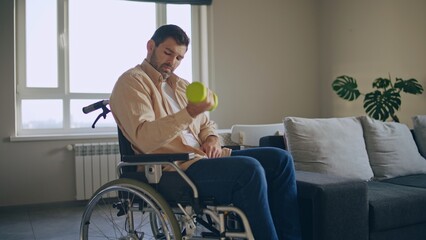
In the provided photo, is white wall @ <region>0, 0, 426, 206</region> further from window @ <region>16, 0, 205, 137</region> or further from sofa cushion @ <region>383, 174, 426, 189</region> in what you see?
sofa cushion @ <region>383, 174, 426, 189</region>

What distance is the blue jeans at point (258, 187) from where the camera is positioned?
1.21 metres

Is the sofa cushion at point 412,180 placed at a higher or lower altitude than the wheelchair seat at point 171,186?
lower

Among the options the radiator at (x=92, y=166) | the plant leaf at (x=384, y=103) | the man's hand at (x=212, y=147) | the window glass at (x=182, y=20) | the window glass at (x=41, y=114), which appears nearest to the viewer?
the man's hand at (x=212, y=147)

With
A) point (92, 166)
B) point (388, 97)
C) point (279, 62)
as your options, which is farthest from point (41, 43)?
point (388, 97)

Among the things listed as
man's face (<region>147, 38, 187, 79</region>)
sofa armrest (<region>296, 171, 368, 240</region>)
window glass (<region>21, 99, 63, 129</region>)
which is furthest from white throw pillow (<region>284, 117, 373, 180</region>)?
window glass (<region>21, 99, 63, 129</region>)

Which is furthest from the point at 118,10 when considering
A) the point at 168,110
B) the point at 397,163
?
the point at 397,163

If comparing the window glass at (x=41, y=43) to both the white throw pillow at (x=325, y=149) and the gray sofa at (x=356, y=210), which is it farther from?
the gray sofa at (x=356, y=210)

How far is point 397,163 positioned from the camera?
229 cm

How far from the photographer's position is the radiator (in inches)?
131

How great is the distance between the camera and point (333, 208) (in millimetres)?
1511

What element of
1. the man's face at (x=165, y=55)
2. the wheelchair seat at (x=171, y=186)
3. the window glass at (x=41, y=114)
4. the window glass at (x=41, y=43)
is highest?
the window glass at (x=41, y=43)

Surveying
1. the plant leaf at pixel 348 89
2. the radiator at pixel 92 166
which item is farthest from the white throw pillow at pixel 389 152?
the radiator at pixel 92 166

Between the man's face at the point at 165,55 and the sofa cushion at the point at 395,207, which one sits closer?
the man's face at the point at 165,55

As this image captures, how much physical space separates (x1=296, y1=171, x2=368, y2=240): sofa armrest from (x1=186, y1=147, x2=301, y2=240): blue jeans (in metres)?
0.15
